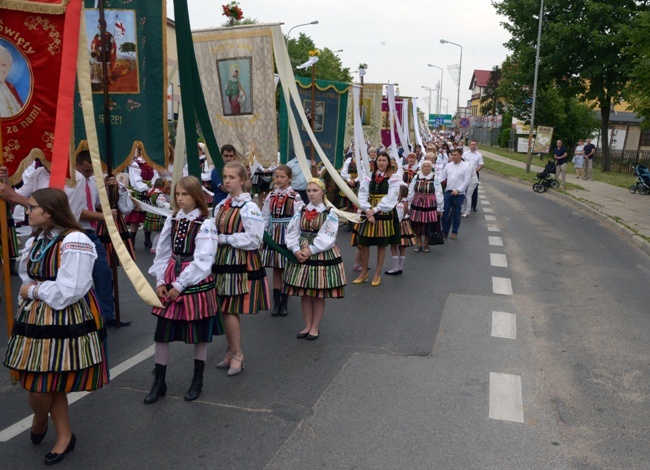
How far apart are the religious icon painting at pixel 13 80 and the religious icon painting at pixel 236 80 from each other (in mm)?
2837

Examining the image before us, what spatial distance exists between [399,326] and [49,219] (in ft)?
13.1

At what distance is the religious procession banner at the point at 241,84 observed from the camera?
273 inches

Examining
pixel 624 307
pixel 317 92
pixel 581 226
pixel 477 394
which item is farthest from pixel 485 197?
pixel 477 394

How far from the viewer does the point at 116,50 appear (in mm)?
5617

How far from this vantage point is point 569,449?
160 inches

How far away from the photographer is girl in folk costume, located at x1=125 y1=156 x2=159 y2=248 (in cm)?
1002

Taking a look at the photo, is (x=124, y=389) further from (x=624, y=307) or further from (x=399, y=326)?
(x=624, y=307)

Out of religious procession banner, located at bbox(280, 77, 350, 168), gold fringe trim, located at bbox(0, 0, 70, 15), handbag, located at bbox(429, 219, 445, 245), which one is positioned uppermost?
gold fringe trim, located at bbox(0, 0, 70, 15)

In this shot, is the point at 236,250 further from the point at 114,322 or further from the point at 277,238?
the point at 114,322

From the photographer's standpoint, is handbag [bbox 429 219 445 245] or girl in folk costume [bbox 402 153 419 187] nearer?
handbag [bbox 429 219 445 245]

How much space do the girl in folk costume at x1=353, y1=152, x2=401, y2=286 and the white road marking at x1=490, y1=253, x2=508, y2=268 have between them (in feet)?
7.05

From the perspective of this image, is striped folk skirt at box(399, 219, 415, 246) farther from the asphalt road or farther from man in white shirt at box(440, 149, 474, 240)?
man in white shirt at box(440, 149, 474, 240)

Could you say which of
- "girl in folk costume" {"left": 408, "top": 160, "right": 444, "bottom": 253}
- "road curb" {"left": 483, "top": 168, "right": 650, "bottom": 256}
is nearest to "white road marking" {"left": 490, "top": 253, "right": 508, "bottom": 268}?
"girl in folk costume" {"left": 408, "top": 160, "right": 444, "bottom": 253}

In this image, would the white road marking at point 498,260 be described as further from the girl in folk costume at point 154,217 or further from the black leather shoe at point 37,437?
the black leather shoe at point 37,437
